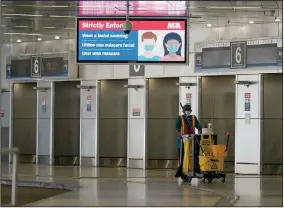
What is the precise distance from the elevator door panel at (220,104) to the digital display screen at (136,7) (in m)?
3.14

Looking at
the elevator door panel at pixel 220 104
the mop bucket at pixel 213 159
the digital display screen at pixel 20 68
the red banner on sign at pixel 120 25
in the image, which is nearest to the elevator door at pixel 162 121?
the elevator door panel at pixel 220 104

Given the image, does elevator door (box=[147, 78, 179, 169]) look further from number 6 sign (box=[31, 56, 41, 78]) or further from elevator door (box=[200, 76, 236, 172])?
number 6 sign (box=[31, 56, 41, 78])

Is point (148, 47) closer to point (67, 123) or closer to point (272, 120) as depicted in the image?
point (272, 120)

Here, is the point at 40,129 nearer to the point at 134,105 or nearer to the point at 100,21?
the point at 134,105

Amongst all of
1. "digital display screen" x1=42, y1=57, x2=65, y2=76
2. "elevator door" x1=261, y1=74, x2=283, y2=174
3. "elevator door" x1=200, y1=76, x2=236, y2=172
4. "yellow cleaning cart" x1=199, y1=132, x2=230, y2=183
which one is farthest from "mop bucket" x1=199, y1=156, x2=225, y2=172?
"digital display screen" x1=42, y1=57, x2=65, y2=76

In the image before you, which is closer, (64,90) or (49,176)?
(49,176)

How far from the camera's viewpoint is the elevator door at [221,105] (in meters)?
20.1

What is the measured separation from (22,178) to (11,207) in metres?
7.00

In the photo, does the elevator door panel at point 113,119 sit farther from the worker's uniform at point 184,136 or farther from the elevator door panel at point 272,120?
the worker's uniform at point 184,136

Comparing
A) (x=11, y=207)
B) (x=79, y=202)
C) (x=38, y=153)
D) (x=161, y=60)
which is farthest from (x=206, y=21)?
(x=11, y=207)

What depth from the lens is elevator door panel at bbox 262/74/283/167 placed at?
18.4m

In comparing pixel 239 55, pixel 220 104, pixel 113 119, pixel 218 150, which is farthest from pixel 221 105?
pixel 218 150

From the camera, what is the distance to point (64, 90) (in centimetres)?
2317

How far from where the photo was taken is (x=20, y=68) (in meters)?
23.3
